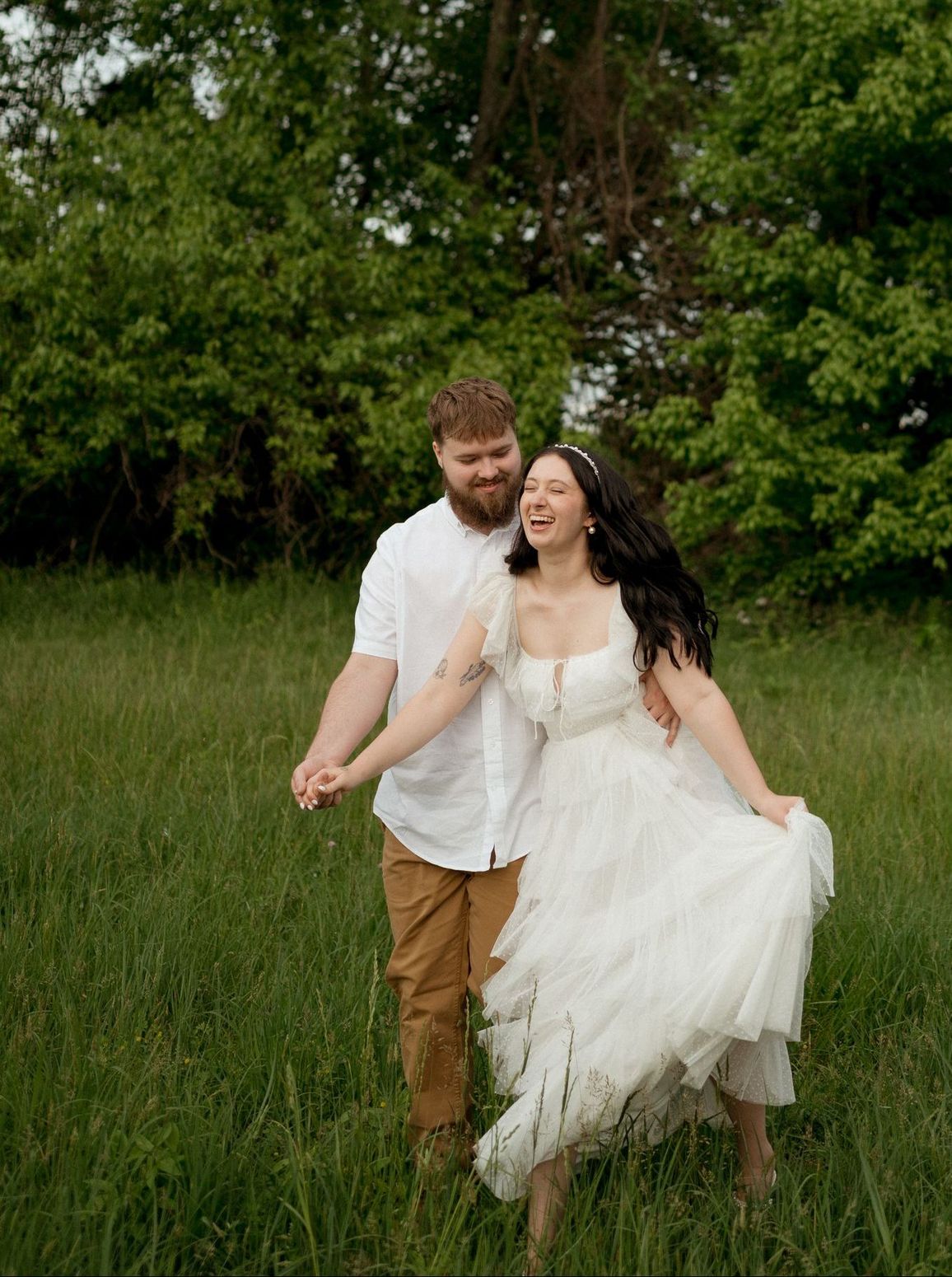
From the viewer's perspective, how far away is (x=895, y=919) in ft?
15.0

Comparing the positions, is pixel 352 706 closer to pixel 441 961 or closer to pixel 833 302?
pixel 441 961

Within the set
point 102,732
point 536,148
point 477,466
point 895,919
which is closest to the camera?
point 477,466

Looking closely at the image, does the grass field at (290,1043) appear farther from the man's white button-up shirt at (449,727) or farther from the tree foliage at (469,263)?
the tree foliage at (469,263)

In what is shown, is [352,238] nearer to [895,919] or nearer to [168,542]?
[168,542]

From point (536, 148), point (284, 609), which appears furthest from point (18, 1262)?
point (536, 148)

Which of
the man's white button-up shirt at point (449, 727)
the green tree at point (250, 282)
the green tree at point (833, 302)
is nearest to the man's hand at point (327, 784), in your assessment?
the man's white button-up shirt at point (449, 727)

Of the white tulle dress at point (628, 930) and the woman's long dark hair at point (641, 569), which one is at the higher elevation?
the woman's long dark hair at point (641, 569)

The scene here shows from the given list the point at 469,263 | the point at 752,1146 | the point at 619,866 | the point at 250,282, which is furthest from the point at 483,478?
the point at 469,263

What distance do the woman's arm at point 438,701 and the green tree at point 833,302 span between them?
334 inches

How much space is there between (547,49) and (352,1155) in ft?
46.3

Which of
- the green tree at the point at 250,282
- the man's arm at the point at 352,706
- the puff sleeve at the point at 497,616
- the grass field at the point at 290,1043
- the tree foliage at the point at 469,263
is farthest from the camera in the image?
the green tree at the point at 250,282

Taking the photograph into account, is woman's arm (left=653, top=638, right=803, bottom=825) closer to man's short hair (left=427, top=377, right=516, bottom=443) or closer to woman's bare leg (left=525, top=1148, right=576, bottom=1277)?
man's short hair (left=427, top=377, right=516, bottom=443)

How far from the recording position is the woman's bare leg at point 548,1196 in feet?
9.23

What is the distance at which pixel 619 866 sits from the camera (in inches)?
121
